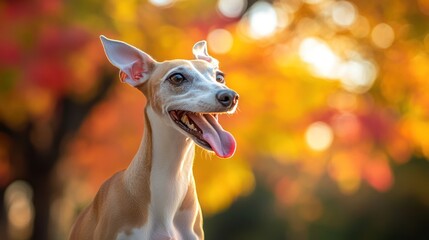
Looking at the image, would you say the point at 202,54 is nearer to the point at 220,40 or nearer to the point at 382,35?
the point at 220,40

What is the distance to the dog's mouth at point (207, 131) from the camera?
2.92 meters

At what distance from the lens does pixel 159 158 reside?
3.25 m

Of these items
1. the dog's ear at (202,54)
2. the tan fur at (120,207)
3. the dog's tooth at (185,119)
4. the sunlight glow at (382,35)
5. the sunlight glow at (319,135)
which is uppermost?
the dog's ear at (202,54)

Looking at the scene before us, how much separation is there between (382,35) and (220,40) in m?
2.20

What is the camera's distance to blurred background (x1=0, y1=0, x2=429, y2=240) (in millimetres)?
8258

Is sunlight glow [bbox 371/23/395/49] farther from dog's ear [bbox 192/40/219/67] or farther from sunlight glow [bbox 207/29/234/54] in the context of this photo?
dog's ear [bbox 192/40/219/67]

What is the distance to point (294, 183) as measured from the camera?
1479 cm

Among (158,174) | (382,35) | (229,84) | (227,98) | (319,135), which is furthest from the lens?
(319,135)

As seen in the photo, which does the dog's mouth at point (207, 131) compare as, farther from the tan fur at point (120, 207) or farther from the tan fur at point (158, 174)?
the tan fur at point (120, 207)

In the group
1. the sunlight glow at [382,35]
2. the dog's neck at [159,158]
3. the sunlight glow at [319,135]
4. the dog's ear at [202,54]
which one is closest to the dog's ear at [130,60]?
the dog's neck at [159,158]

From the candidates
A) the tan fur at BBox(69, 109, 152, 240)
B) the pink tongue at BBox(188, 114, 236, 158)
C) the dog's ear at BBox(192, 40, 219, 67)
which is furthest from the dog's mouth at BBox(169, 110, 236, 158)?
the dog's ear at BBox(192, 40, 219, 67)

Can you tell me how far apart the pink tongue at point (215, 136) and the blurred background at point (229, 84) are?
5.23 m

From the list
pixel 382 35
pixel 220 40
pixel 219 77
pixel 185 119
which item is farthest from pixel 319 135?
pixel 185 119

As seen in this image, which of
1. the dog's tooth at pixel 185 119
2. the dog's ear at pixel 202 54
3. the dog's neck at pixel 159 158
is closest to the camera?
the dog's tooth at pixel 185 119
